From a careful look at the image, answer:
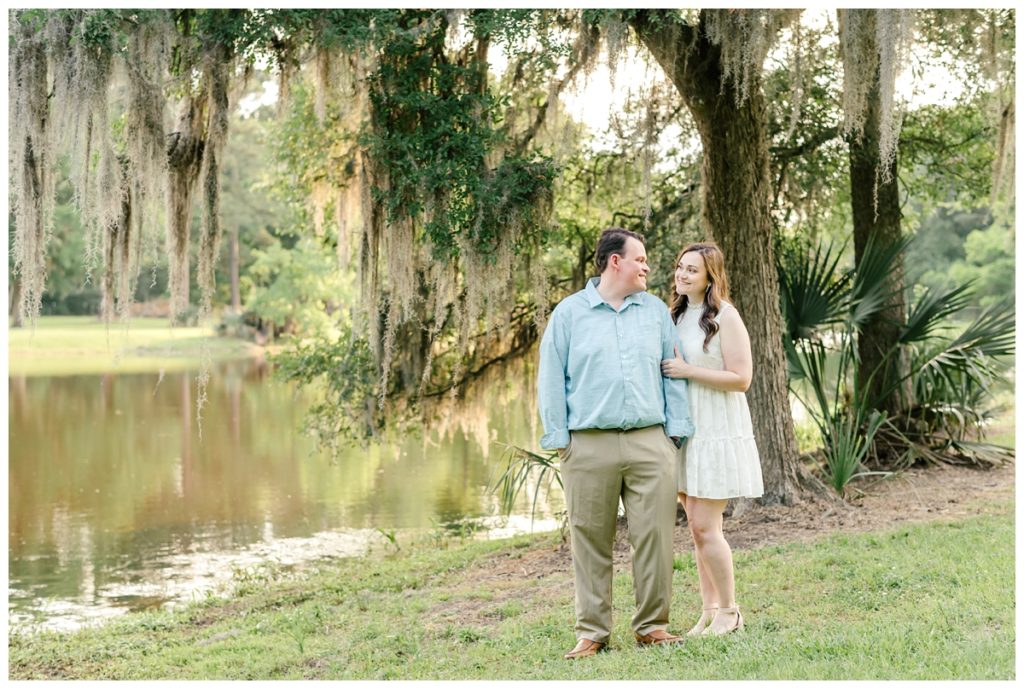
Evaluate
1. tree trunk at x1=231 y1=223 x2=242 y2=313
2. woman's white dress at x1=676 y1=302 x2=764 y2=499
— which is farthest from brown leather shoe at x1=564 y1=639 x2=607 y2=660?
tree trunk at x1=231 y1=223 x2=242 y2=313

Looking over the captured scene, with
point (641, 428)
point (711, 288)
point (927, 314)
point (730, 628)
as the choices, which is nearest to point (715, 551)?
point (730, 628)

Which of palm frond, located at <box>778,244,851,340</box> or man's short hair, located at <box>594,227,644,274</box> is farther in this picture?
palm frond, located at <box>778,244,851,340</box>

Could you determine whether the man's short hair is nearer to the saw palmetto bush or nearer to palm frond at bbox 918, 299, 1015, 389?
the saw palmetto bush

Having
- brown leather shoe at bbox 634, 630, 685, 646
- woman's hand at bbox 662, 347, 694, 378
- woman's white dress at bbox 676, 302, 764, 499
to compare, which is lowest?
brown leather shoe at bbox 634, 630, 685, 646

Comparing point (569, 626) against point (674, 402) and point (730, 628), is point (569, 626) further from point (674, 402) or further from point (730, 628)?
point (674, 402)

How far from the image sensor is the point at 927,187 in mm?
10609

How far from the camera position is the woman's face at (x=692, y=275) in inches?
176

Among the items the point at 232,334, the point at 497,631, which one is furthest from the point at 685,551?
the point at 232,334

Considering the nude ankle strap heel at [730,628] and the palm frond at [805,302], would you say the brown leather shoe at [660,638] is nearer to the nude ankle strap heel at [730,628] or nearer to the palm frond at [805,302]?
the nude ankle strap heel at [730,628]

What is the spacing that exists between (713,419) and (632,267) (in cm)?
75

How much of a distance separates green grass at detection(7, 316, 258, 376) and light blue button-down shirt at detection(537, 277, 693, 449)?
24.7 meters

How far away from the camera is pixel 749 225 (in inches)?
290

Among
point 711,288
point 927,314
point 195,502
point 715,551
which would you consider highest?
point 711,288

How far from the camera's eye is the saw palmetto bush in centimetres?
784
